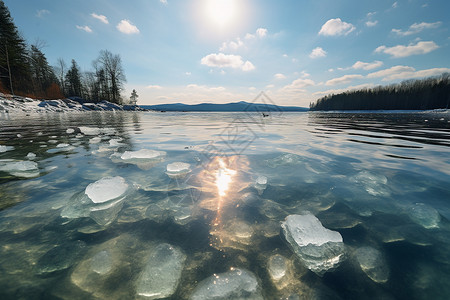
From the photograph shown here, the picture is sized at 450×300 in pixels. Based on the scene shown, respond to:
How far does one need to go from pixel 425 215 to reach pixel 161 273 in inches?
99.9

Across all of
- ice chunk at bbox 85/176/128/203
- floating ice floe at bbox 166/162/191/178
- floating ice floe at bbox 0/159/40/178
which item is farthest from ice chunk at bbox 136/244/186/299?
floating ice floe at bbox 0/159/40/178

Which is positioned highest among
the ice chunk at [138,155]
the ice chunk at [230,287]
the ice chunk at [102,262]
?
the ice chunk at [138,155]

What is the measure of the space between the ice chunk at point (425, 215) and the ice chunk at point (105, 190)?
3.21 meters

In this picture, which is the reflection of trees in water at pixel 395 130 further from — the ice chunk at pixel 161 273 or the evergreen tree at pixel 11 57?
the evergreen tree at pixel 11 57

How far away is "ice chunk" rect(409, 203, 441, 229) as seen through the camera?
1.72 metres

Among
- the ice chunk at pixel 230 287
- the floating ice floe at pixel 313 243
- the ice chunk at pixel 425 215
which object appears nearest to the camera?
the ice chunk at pixel 230 287

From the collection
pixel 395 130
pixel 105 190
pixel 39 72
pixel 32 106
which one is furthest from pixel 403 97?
pixel 39 72

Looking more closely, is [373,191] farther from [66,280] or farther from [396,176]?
[66,280]

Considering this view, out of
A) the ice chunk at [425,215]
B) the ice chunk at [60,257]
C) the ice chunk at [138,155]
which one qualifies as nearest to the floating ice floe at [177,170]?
the ice chunk at [138,155]

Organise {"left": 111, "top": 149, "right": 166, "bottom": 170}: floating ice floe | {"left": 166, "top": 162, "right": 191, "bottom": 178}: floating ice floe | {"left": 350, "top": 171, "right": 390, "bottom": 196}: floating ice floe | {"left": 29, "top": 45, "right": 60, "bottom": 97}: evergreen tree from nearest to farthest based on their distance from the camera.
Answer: {"left": 350, "top": 171, "right": 390, "bottom": 196}: floating ice floe
{"left": 166, "top": 162, "right": 191, "bottom": 178}: floating ice floe
{"left": 111, "top": 149, "right": 166, "bottom": 170}: floating ice floe
{"left": 29, "top": 45, "right": 60, "bottom": 97}: evergreen tree

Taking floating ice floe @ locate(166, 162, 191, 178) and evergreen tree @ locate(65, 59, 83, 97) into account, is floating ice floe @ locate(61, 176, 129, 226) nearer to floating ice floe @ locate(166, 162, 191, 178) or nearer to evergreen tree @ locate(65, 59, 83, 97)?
floating ice floe @ locate(166, 162, 191, 178)

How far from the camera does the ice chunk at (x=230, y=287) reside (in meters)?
1.05

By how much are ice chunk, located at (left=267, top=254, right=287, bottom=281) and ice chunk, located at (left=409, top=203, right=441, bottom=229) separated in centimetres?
152

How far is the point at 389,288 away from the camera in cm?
109
